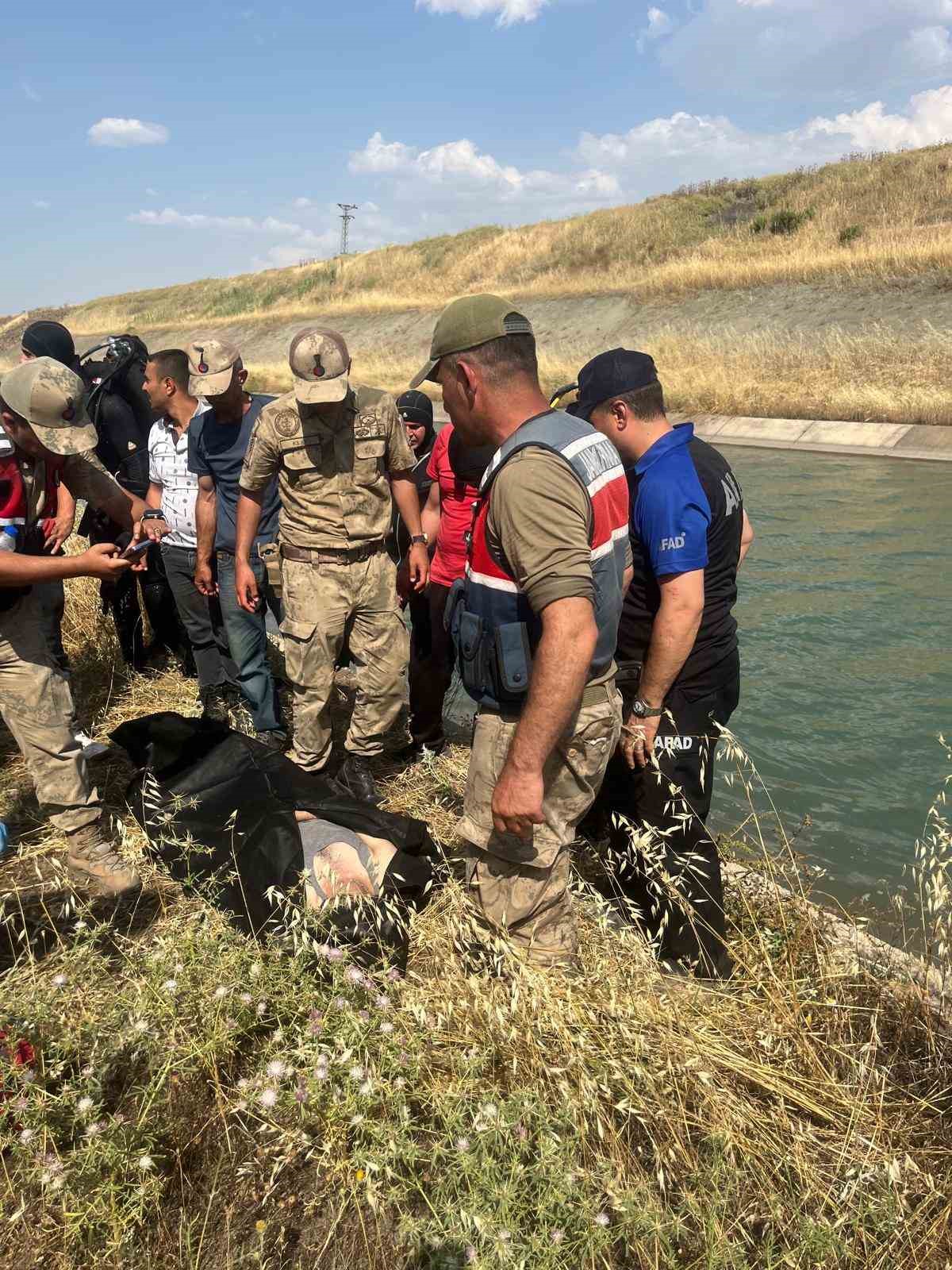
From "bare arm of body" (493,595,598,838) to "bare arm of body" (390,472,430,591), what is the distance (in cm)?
230

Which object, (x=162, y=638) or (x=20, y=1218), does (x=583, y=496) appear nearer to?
(x=20, y=1218)

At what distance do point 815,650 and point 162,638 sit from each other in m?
4.82

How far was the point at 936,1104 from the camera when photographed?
2328mm

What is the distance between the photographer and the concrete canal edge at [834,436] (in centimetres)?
1339

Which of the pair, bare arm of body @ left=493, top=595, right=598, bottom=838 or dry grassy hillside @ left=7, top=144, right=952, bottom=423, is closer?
bare arm of body @ left=493, top=595, right=598, bottom=838

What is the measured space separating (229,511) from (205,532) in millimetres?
213

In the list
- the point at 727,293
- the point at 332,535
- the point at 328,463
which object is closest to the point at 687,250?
the point at 727,293

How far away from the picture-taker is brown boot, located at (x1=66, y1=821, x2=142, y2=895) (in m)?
3.25

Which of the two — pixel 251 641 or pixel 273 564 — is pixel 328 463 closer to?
pixel 273 564

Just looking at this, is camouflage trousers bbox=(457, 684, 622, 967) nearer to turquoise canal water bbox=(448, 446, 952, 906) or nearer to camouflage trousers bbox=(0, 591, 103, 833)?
turquoise canal water bbox=(448, 446, 952, 906)

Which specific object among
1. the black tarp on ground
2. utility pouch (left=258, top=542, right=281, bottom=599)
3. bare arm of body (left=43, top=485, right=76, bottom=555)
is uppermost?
bare arm of body (left=43, top=485, right=76, bottom=555)

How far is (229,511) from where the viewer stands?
4656 mm

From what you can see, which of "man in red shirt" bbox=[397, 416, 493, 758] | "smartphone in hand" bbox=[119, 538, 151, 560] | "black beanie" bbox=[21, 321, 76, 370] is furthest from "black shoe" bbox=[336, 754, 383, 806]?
"black beanie" bbox=[21, 321, 76, 370]

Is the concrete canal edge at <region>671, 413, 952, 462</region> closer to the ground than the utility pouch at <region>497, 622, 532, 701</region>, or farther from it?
closer to the ground
